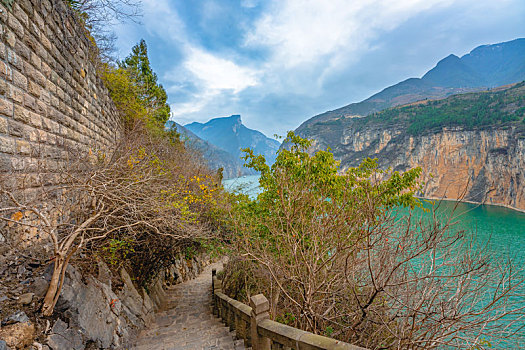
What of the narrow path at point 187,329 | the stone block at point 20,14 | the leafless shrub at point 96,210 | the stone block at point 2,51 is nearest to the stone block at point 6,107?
the stone block at point 2,51

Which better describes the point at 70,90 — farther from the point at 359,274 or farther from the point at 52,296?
the point at 359,274

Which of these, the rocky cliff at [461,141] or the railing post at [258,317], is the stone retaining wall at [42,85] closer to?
the railing post at [258,317]

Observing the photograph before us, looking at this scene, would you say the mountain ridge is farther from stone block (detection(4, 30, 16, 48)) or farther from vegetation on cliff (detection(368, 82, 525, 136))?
stone block (detection(4, 30, 16, 48))

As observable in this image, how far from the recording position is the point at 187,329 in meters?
4.86

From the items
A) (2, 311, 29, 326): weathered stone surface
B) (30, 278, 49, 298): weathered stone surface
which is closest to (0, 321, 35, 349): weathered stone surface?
(2, 311, 29, 326): weathered stone surface

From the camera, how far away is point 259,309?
2881 mm

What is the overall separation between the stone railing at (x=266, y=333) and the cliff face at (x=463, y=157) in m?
33.2

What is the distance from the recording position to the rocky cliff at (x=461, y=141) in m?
45.2

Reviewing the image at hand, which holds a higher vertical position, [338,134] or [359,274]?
[338,134]

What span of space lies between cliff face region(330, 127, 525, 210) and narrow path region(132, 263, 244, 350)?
31458mm

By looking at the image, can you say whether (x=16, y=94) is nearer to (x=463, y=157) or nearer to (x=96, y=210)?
(x=96, y=210)

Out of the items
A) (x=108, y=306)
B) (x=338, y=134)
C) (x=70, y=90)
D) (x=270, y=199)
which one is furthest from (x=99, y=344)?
(x=338, y=134)

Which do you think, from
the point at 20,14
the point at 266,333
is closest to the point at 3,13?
the point at 20,14

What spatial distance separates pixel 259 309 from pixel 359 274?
2.02 m
